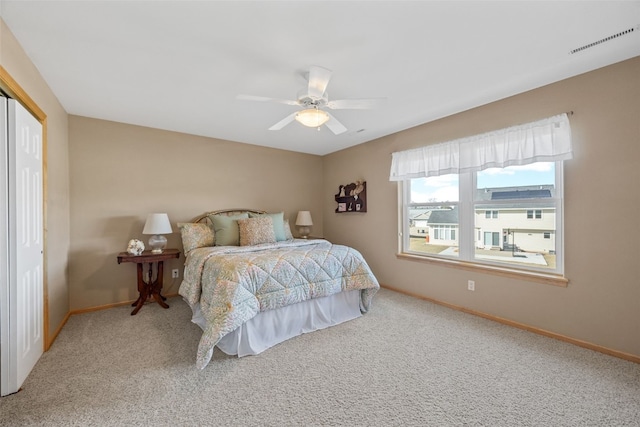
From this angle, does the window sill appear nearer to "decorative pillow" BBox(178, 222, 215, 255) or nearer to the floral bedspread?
the floral bedspread

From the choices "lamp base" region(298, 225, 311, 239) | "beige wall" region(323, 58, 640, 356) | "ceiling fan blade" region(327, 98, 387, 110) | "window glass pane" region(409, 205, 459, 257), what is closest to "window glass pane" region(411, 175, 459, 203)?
"window glass pane" region(409, 205, 459, 257)

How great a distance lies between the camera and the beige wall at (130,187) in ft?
10.6

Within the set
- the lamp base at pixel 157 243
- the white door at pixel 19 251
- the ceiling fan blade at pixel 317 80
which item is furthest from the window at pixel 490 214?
the white door at pixel 19 251

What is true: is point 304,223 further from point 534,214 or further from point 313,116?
point 534,214

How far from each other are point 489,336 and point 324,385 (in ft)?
5.64

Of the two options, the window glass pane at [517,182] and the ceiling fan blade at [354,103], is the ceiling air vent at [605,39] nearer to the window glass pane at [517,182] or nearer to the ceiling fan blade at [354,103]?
the window glass pane at [517,182]

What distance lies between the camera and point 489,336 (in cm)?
251

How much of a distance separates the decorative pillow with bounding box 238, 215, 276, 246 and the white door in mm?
1933

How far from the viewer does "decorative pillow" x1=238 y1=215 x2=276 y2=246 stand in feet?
11.7

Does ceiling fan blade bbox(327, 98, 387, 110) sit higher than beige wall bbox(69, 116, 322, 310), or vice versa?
ceiling fan blade bbox(327, 98, 387, 110)

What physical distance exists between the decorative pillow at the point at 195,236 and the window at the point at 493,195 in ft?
8.97

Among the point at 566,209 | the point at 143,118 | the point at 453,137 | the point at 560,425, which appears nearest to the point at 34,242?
the point at 143,118

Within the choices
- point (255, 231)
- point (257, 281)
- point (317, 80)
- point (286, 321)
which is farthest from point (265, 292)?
point (317, 80)

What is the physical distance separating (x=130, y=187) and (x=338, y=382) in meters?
3.50
